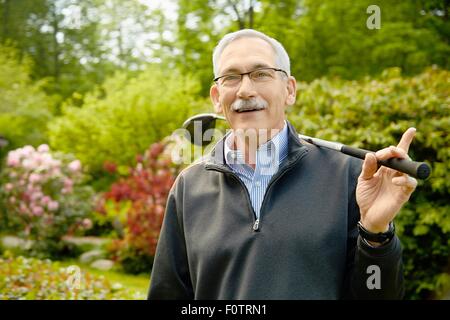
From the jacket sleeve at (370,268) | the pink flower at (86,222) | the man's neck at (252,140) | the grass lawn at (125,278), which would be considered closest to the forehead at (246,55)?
the man's neck at (252,140)

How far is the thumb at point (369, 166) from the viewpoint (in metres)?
1.46

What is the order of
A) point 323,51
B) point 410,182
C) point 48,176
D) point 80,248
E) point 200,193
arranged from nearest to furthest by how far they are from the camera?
point 410,182 → point 200,193 → point 48,176 → point 80,248 → point 323,51

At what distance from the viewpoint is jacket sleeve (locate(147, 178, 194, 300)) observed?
191cm

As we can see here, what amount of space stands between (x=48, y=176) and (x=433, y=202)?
20.3 ft

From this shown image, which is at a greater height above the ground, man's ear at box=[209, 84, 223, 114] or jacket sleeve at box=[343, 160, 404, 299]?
man's ear at box=[209, 84, 223, 114]

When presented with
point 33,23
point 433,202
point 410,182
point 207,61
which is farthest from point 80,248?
point 33,23

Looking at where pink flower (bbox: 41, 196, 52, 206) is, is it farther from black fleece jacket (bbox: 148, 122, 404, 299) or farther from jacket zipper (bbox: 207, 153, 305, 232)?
jacket zipper (bbox: 207, 153, 305, 232)

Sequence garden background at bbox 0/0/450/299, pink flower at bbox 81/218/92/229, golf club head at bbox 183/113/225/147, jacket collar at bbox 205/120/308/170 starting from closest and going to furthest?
jacket collar at bbox 205/120/308/170, golf club head at bbox 183/113/225/147, garden background at bbox 0/0/450/299, pink flower at bbox 81/218/92/229

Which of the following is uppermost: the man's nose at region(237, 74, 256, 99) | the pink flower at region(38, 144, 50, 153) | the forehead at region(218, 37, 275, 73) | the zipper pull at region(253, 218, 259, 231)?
the forehead at region(218, 37, 275, 73)

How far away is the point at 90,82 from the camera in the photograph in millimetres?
20344

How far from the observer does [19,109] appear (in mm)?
14211

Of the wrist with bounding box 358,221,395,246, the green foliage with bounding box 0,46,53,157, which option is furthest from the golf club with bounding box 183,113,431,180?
the green foliage with bounding box 0,46,53,157

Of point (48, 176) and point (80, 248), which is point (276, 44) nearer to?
point (48, 176)

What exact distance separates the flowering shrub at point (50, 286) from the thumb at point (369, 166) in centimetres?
406
